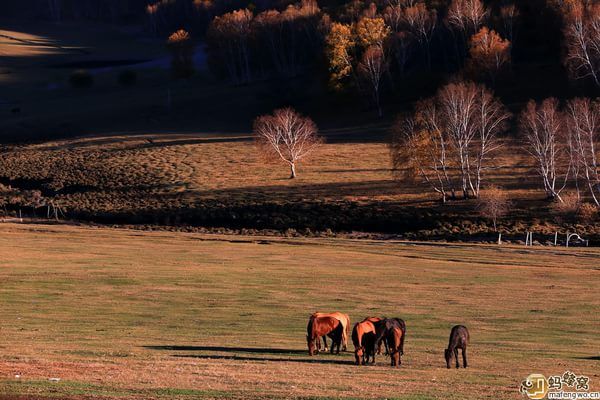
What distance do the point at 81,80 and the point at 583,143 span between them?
112 meters

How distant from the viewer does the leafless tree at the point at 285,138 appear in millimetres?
93688

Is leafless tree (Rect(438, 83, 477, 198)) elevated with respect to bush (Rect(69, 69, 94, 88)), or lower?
lower

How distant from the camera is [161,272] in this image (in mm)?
44312

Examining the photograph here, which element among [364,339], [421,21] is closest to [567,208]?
[364,339]

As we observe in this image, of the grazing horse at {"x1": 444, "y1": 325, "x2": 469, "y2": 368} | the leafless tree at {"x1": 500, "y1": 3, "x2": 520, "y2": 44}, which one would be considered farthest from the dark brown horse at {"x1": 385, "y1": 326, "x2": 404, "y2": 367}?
the leafless tree at {"x1": 500, "y1": 3, "x2": 520, "y2": 44}

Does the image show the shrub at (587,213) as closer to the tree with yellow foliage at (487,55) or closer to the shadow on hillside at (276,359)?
the tree with yellow foliage at (487,55)

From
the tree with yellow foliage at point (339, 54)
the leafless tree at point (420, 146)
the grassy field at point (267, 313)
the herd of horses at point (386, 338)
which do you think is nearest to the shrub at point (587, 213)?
the leafless tree at point (420, 146)

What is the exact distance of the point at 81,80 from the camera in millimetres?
170250

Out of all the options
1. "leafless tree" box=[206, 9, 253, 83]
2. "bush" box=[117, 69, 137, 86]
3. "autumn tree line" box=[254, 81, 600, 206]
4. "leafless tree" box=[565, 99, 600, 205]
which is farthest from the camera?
"bush" box=[117, 69, 137, 86]

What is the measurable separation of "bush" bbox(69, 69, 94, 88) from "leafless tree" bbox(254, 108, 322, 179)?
81.0 meters

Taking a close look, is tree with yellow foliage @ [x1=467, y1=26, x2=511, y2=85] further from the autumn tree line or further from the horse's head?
the horse's head

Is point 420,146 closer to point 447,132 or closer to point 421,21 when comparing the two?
point 447,132

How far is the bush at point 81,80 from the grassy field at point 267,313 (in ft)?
369

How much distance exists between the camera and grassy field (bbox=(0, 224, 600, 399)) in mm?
21438
